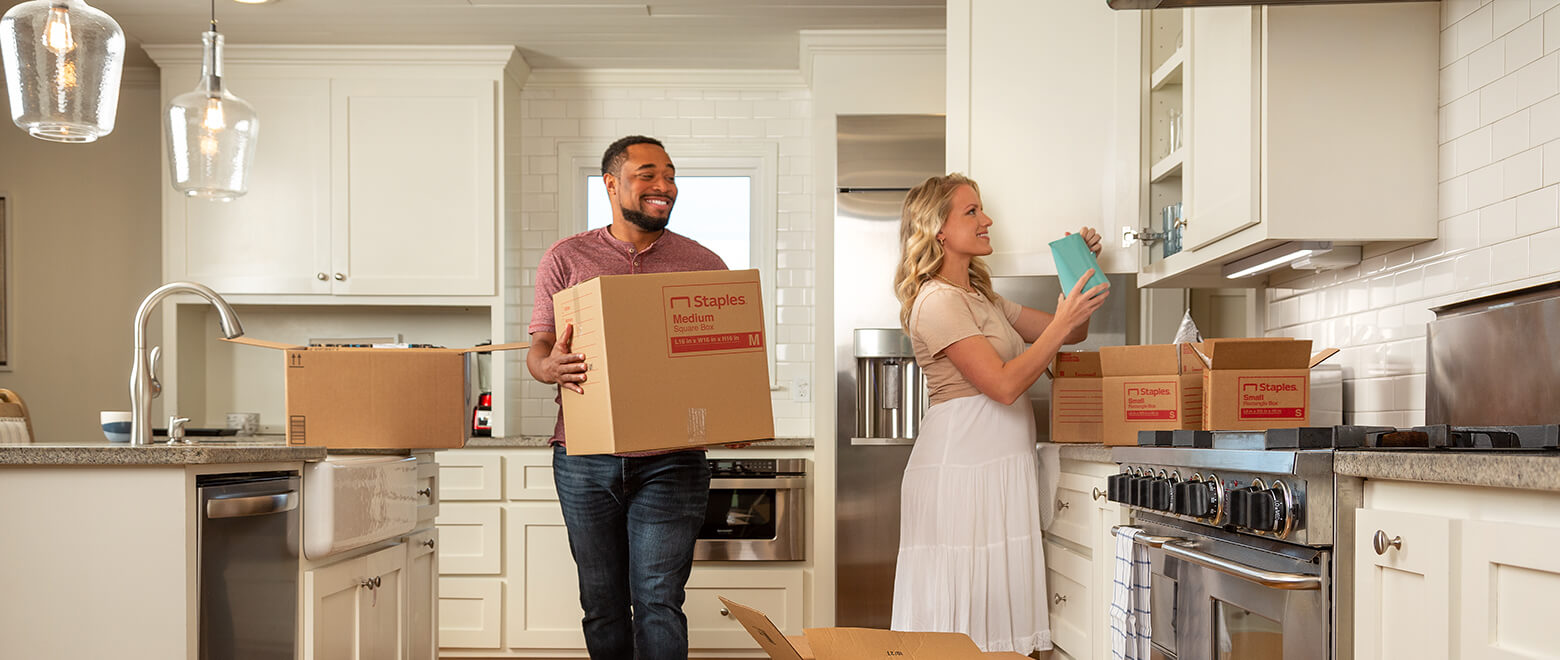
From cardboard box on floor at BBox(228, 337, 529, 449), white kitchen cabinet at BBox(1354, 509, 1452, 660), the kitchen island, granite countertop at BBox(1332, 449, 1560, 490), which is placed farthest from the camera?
cardboard box on floor at BBox(228, 337, 529, 449)

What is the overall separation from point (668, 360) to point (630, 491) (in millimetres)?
Answer: 405

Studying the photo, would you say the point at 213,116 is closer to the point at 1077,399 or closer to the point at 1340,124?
the point at 1077,399

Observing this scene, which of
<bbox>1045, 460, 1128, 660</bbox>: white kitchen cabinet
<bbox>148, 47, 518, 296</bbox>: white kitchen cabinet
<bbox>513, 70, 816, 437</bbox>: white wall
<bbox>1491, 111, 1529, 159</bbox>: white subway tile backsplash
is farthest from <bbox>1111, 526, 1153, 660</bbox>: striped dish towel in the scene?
<bbox>148, 47, 518, 296</bbox>: white kitchen cabinet

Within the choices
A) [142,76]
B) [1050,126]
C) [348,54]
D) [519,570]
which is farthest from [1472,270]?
[142,76]

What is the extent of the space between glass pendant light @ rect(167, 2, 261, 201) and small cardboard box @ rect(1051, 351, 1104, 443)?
1836 mm

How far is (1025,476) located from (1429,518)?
4.43 feet

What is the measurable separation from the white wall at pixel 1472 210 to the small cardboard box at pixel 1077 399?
515mm

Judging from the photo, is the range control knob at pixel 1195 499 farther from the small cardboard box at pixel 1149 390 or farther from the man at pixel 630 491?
the man at pixel 630 491

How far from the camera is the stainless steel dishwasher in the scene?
1780mm

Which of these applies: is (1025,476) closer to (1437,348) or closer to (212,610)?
(1437,348)

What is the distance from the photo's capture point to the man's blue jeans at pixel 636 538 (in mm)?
2363

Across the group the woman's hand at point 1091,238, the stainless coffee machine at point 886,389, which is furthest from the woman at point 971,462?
the stainless coffee machine at point 886,389

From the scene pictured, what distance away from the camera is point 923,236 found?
2709 millimetres

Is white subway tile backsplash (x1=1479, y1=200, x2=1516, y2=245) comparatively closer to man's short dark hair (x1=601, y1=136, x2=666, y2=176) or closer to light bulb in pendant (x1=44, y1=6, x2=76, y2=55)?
man's short dark hair (x1=601, y1=136, x2=666, y2=176)
